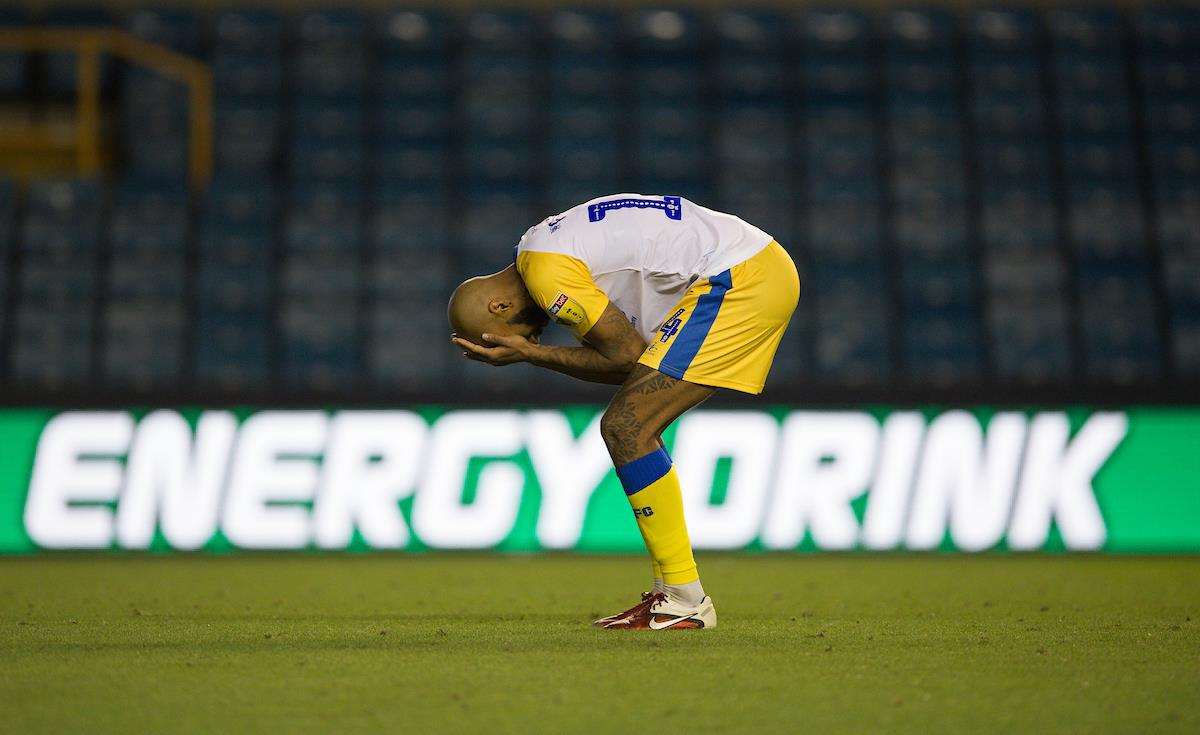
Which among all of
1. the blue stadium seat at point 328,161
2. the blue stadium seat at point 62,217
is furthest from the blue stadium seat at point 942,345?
the blue stadium seat at point 62,217

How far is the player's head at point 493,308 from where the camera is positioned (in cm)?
561

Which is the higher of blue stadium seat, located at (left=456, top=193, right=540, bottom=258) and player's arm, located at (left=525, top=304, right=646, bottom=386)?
blue stadium seat, located at (left=456, top=193, right=540, bottom=258)

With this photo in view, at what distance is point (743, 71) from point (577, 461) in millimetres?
4884

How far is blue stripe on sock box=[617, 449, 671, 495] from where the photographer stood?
553 cm

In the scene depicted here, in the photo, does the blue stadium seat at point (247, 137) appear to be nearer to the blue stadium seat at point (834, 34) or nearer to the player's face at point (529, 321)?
the blue stadium seat at point (834, 34)

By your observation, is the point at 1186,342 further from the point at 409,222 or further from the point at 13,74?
the point at 13,74

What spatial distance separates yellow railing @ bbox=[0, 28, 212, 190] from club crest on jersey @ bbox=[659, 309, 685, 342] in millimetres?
8378

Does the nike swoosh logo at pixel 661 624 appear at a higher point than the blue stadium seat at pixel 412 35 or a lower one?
lower

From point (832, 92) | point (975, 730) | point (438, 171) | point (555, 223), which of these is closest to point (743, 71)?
point (832, 92)

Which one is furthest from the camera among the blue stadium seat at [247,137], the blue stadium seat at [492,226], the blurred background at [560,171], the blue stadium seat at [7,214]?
the blue stadium seat at [247,137]

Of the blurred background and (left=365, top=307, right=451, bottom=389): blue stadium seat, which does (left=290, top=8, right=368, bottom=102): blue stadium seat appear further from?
(left=365, top=307, right=451, bottom=389): blue stadium seat

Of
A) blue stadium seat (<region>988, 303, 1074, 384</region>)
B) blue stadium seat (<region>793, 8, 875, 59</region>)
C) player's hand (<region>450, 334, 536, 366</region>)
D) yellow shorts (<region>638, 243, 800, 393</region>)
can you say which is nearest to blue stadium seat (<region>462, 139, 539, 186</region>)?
blue stadium seat (<region>793, 8, 875, 59</region>)

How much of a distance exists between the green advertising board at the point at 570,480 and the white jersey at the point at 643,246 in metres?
4.40

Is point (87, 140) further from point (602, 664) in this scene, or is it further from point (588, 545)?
point (602, 664)
